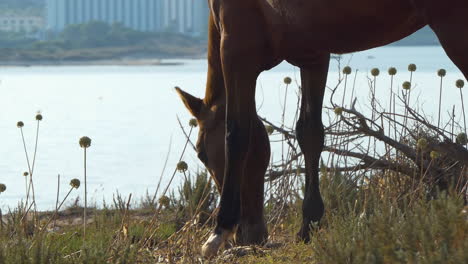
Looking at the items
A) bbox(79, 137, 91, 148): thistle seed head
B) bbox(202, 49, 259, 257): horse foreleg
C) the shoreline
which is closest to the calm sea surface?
bbox(202, 49, 259, 257): horse foreleg

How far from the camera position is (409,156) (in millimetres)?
7098

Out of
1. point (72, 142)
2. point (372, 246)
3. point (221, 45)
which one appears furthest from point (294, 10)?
point (72, 142)

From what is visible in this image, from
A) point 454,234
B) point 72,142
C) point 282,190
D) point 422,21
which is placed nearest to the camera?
point 454,234

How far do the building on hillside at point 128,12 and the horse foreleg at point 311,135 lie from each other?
10677cm

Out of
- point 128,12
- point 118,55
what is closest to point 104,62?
point 118,55

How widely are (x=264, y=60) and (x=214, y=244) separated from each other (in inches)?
37.6

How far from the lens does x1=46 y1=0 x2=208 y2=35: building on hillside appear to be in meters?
116

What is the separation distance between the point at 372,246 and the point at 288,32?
5.02 feet

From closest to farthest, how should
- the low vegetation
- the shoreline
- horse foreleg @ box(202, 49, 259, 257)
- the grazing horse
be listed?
the low vegetation, the grazing horse, horse foreleg @ box(202, 49, 259, 257), the shoreline

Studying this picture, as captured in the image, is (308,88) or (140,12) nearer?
(308,88)

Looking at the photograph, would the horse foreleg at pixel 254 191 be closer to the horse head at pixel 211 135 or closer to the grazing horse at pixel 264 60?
the grazing horse at pixel 264 60

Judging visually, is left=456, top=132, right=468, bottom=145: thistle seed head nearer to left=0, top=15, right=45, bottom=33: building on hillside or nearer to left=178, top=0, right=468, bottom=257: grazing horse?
left=178, top=0, right=468, bottom=257: grazing horse

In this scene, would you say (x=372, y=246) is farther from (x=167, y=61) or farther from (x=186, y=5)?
(x=186, y=5)

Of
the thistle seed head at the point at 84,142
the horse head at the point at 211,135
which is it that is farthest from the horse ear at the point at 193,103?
the thistle seed head at the point at 84,142
